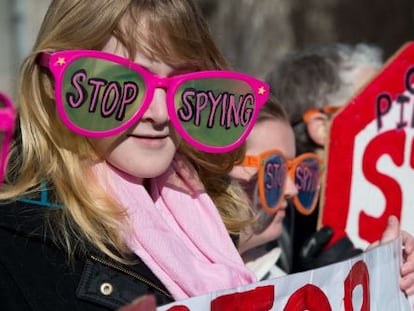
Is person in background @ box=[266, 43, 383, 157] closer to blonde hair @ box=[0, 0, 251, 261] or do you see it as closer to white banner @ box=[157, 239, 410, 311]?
white banner @ box=[157, 239, 410, 311]

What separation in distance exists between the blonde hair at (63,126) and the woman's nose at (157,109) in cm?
7

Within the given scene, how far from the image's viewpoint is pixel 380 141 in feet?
→ 8.19

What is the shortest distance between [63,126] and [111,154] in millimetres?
105

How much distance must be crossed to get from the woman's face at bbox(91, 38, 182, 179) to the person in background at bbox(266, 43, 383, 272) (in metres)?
1.17

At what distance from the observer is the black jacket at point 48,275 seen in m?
1.60

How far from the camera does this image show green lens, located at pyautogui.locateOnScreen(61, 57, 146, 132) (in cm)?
166

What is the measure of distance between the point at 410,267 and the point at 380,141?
1.88 ft

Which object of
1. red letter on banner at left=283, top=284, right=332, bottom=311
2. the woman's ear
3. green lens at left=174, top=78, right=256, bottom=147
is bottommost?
red letter on banner at left=283, top=284, right=332, bottom=311

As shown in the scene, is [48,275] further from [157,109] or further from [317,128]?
[317,128]

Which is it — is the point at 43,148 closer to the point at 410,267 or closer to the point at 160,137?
the point at 160,137

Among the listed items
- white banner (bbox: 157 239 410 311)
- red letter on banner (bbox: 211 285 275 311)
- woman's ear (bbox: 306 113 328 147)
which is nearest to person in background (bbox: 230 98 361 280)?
woman's ear (bbox: 306 113 328 147)

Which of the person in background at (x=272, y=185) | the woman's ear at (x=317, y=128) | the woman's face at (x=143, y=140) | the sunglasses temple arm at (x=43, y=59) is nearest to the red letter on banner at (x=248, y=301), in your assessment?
the woman's face at (x=143, y=140)

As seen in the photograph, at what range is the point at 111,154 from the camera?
1.77 metres

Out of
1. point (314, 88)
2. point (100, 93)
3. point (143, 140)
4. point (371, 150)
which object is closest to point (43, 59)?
point (100, 93)
